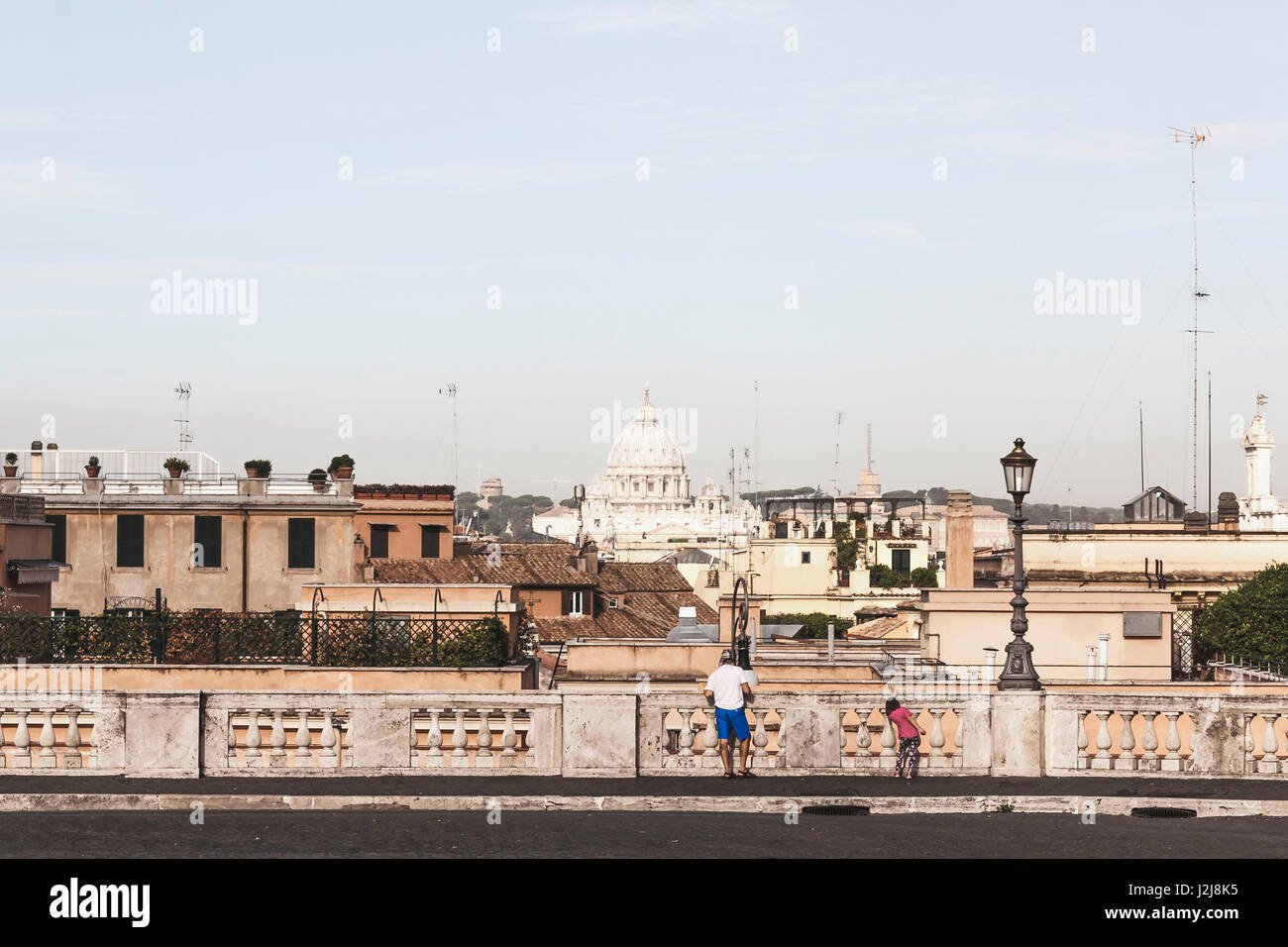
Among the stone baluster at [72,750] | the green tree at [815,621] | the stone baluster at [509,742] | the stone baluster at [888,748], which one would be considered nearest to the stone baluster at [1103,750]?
the stone baluster at [888,748]

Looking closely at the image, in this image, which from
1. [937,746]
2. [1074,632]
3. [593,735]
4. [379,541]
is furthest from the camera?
[379,541]

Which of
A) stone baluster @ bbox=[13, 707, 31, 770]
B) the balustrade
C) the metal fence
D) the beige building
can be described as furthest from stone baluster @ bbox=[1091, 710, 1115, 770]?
the beige building

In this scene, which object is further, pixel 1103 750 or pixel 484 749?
pixel 1103 750

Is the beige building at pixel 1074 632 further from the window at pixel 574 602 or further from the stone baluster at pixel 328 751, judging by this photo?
the window at pixel 574 602

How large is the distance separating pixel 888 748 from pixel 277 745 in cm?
623

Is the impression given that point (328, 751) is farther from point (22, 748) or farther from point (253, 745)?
point (22, 748)

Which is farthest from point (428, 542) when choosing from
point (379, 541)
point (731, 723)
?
point (731, 723)

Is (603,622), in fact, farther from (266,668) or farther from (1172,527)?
(266,668)

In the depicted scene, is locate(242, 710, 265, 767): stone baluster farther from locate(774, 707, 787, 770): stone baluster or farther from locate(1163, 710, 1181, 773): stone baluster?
locate(1163, 710, 1181, 773): stone baluster

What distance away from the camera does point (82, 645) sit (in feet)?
102

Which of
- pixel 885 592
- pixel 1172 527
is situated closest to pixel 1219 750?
pixel 1172 527

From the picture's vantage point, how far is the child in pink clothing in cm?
1894

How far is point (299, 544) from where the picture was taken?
56312mm

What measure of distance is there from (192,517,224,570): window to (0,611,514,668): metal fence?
16.7 metres
